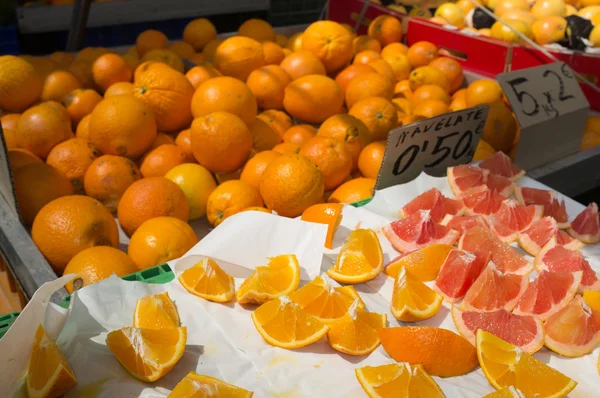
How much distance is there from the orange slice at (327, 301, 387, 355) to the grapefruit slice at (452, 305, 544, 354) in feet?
0.69

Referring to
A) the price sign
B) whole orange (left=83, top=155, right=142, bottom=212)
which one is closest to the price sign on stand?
the price sign

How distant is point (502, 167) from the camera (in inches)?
74.9

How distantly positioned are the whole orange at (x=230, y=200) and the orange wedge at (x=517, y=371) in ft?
2.90

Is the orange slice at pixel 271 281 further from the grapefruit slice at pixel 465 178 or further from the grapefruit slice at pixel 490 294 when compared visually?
the grapefruit slice at pixel 465 178

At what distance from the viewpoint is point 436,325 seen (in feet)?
4.22

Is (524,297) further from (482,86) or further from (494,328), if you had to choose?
(482,86)

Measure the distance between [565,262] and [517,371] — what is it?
0.46 m

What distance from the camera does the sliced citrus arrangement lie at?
1.11 metres

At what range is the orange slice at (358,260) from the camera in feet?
4.49

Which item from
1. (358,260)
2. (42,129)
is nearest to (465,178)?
(358,260)

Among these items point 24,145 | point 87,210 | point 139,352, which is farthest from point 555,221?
point 24,145

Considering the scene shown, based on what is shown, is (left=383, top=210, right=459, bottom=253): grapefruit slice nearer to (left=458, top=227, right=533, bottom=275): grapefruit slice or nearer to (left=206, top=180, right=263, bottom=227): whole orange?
(left=458, top=227, right=533, bottom=275): grapefruit slice

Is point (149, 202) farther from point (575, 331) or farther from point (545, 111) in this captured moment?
point (545, 111)

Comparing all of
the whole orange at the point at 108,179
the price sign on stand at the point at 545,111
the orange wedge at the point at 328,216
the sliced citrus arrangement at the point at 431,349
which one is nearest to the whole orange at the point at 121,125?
the whole orange at the point at 108,179
